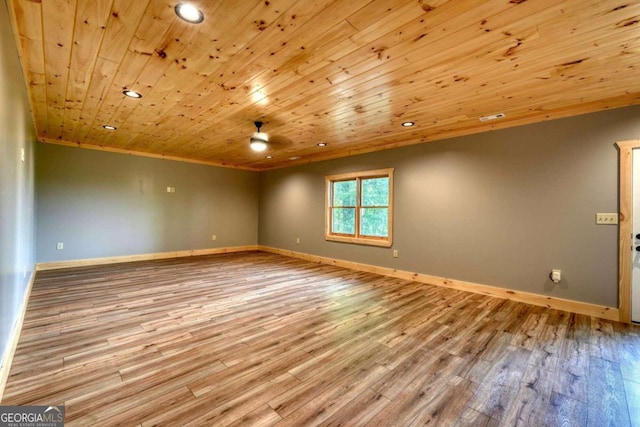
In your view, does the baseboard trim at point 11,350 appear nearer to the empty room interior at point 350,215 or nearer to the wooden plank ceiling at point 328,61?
the empty room interior at point 350,215

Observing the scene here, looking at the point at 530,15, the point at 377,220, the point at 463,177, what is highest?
the point at 530,15

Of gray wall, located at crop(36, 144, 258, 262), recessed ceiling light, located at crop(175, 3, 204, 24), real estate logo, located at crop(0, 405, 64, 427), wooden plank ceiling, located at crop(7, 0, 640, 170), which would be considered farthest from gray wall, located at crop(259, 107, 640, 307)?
real estate logo, located at crop(0, 405, 64, 427)

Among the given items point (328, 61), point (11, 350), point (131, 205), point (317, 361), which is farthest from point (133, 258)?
point (328, 61)

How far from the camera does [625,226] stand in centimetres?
305

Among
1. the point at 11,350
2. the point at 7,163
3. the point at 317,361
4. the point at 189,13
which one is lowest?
the point at 317,361

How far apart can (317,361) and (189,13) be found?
2590 mm

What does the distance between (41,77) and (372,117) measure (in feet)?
11.7

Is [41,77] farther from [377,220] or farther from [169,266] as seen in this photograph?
[377,220]

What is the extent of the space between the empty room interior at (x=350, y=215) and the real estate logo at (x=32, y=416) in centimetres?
6

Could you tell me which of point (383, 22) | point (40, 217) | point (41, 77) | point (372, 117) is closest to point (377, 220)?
point (372, 117)

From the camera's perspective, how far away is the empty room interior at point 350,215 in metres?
1.73

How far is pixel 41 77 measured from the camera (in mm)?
2648

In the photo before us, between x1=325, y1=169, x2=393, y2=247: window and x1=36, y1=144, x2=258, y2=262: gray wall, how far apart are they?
9.76ft

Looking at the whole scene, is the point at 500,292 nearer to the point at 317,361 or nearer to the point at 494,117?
the point at 494,117
